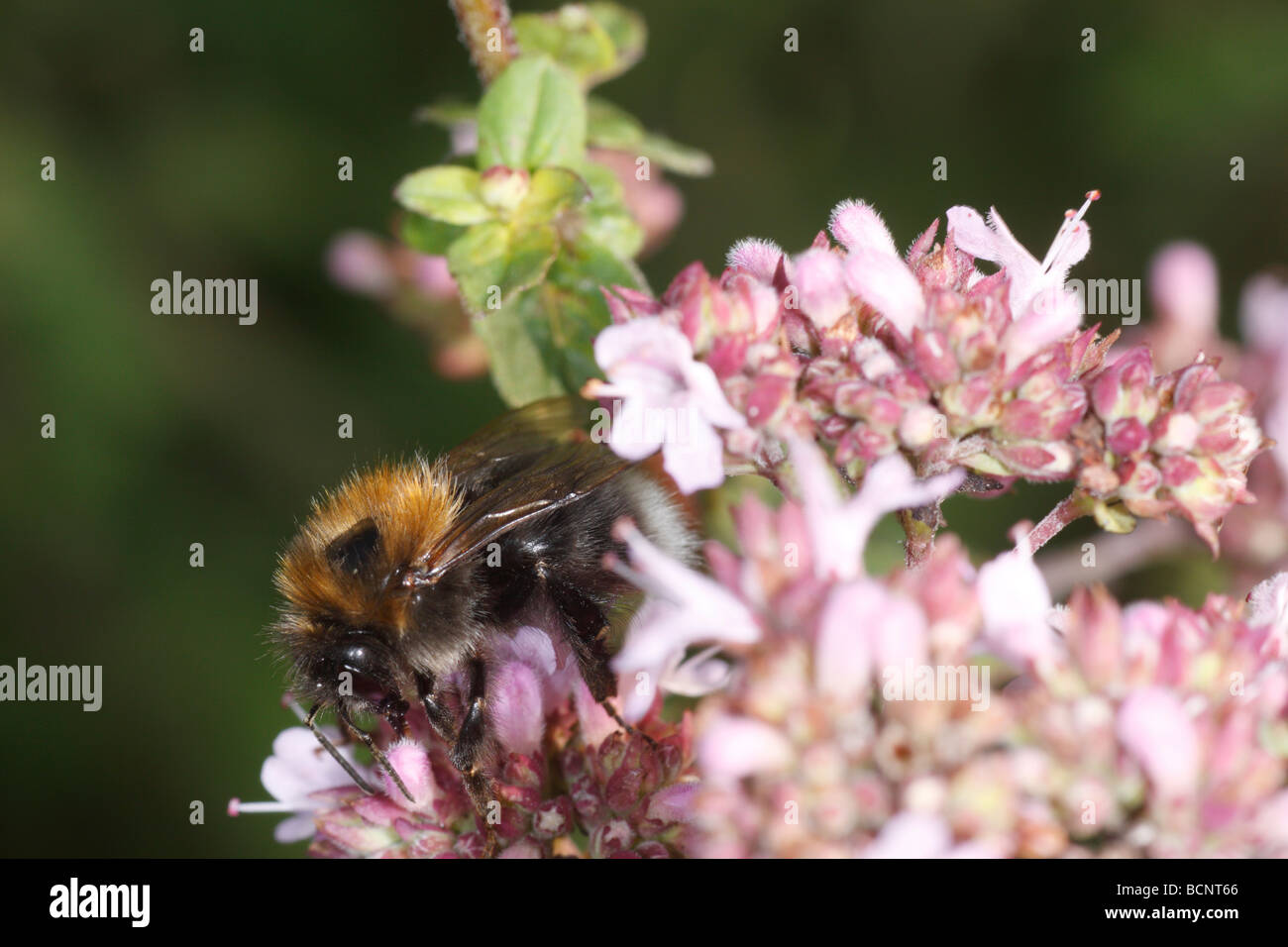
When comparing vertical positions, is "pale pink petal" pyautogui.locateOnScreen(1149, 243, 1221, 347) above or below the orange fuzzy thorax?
above

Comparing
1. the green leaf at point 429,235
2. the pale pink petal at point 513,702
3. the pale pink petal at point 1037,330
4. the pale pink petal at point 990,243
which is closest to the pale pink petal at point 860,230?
the pale pink petal at point 990,243

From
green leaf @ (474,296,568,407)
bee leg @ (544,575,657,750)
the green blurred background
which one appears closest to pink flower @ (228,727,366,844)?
bee leg @ (544,575,657,750)

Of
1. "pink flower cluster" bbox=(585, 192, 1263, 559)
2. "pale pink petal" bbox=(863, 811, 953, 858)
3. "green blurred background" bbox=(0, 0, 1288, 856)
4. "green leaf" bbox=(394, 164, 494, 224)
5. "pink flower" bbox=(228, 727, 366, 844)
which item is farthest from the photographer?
"green blurred background" bbox=(0, 0, 1288, 856)

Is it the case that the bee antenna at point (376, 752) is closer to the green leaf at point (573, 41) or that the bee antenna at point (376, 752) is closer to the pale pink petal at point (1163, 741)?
the pale pink petal at point (1163, 741)

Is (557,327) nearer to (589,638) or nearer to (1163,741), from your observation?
(589,638)

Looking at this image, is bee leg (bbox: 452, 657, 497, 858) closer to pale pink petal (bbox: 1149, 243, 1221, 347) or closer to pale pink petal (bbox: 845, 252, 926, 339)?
pale pink petal (bbox: 845, 252, 926, 339)

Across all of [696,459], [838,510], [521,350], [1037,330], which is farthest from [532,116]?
[838,510]
